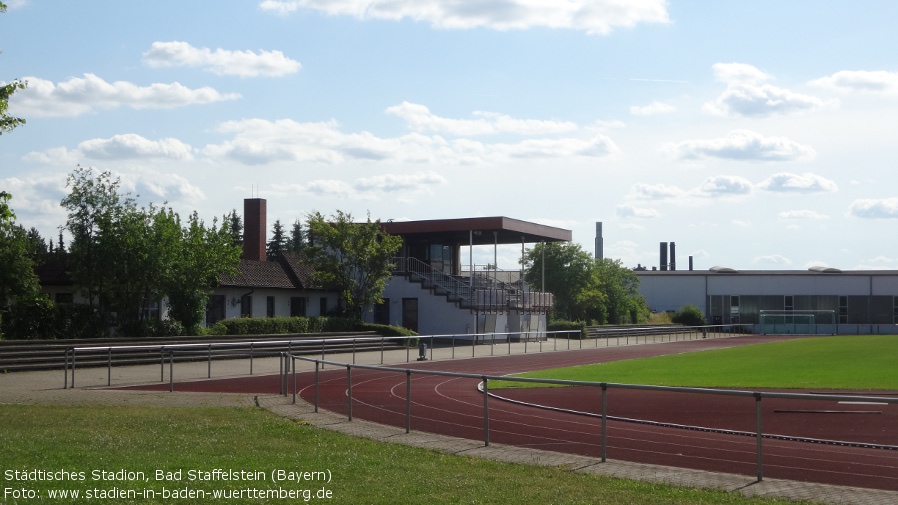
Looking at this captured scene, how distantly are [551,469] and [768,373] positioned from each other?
2150cm

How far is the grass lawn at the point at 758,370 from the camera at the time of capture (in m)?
26.8

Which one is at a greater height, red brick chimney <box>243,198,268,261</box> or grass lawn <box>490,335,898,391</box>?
red brick chimney <box>243,198,268,261</box>

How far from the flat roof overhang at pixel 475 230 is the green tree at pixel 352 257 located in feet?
21.1

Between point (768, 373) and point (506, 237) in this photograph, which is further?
point (506, 237)

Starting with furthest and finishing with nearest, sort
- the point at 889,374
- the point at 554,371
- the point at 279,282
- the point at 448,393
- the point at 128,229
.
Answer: the point at 279,282, the point at 128,229, the point at 554,371, the point at 889,374, the point at 448,393

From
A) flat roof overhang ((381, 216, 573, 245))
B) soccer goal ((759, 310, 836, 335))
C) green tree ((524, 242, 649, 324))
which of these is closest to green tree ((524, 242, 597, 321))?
green tree ((524, 242, 649, 324))

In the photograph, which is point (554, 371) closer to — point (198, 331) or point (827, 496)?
point (198, 331)

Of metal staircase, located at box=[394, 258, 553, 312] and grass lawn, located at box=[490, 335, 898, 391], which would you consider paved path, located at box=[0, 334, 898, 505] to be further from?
metal staircase, located at box=[394, 258, 553, 312]

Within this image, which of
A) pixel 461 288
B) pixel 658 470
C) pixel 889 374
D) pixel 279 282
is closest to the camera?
pixel 658 470

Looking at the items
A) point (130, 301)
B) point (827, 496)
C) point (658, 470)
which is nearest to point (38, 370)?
point (130, 301)

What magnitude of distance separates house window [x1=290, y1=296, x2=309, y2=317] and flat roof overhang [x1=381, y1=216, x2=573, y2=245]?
22.4 ft

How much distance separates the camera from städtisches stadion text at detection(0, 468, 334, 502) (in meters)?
9.16

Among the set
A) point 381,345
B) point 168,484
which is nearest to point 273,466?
point 168,484

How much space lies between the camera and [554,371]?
32906 millimetres
